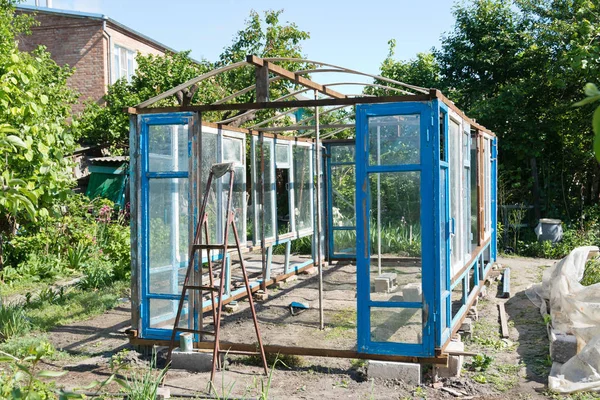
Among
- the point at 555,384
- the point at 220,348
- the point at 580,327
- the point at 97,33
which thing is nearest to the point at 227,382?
the point at 220,348

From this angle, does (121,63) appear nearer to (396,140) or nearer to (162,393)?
(396,140)

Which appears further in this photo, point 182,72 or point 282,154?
point 182,72

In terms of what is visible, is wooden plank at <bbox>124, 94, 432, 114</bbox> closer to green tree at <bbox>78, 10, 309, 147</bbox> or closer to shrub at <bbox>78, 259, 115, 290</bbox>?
shrub at <bbox>78, 259, 115, 290</bbox>

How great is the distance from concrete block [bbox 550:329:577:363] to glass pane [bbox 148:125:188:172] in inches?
154

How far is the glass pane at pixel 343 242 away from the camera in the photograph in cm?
1223

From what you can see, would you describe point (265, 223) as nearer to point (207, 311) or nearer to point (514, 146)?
point (207, 311)

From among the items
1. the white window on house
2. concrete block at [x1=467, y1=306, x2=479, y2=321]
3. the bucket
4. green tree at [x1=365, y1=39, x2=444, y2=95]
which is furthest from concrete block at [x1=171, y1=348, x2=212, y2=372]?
the white window on house

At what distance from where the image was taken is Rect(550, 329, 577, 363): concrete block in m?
5.97

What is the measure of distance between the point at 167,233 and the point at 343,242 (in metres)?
6.07

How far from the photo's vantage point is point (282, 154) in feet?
35.9

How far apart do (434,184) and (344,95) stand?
3203 mm

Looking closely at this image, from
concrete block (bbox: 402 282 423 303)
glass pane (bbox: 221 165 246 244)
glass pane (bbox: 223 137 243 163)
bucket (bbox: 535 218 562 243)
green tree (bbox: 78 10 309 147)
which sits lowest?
concrete block (bbox: 402 282 423 303)

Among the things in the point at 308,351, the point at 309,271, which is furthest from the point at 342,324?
the point at 309,271

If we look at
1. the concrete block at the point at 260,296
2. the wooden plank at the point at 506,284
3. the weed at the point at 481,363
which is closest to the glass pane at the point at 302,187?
the concrete block at the point at 260,296
